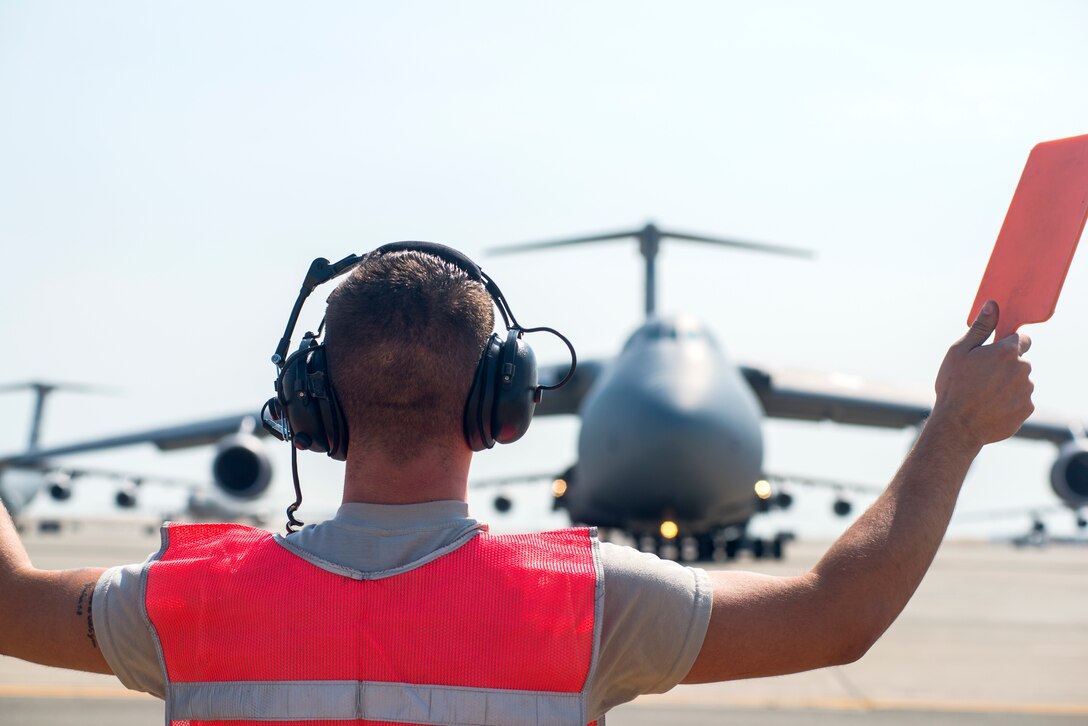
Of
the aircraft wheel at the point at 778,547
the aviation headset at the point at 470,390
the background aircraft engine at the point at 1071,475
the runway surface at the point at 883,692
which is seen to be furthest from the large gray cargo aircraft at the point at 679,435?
the aviation headset at the point at 470,390

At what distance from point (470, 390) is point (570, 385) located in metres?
14.5

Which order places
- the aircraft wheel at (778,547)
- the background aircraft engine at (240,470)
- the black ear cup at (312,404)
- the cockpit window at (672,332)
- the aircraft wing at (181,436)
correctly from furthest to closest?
the aircraft wheel at (778,547)
the aircraft wing at (181,436)
the background aircraft engine at (240,470)
the cockpit window at (672,332)
the black ear cup at (312,404)

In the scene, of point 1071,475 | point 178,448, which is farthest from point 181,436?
point 1071,475

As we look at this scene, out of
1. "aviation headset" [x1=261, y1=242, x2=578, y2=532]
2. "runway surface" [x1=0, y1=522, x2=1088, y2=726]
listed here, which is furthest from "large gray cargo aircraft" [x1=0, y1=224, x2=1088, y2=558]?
"aviation headset" [x1=261, y1=242, x2=578, y2=532]

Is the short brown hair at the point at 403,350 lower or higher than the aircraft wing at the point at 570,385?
higher

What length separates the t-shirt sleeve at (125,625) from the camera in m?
1.46

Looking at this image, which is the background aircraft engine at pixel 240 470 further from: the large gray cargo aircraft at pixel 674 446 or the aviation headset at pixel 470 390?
the aviation headset at pixel 470 390

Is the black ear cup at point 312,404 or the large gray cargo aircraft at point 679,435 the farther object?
the large gray cargo aircraft at point 679,435

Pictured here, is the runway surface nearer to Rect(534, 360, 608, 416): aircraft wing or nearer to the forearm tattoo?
the forearm tattoo

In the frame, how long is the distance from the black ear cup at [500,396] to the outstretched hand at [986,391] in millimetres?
594

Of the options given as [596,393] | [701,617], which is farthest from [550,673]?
[596,393]

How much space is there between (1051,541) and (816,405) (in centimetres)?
7665

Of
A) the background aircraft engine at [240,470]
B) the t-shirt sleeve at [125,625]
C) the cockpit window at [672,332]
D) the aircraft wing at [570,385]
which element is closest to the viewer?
the t-shirt sleeve at [125,625]

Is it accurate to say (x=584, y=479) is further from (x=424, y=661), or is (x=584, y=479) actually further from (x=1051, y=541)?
(x=1051, y=541)
